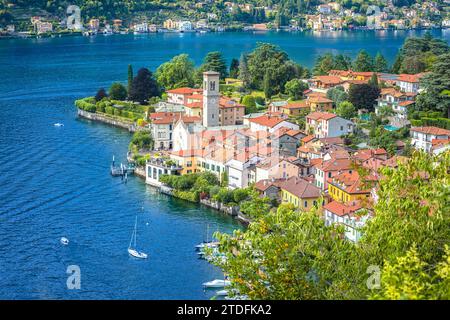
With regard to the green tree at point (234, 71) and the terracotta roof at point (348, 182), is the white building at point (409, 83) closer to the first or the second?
the green tree at point (234, 71)

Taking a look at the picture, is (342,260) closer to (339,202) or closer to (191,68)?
(339,202)

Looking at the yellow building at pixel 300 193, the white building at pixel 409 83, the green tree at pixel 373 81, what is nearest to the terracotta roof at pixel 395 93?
the green tree at pixel 373 81

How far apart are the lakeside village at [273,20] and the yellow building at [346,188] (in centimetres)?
4987

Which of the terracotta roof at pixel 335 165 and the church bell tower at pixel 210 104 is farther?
the church bell tower at pixel 210 104

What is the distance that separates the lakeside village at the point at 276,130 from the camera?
14.8 meters

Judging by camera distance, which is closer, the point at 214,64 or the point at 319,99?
the point at 319,99

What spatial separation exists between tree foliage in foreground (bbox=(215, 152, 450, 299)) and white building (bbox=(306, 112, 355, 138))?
42.3 ft

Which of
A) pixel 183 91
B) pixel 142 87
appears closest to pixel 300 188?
pixel 183 91

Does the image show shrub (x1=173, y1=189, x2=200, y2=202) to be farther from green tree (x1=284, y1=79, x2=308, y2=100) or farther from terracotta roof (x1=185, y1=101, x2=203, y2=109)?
green tree (x1=284, y1=79, x2=308, y2=100)

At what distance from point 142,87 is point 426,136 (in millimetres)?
10898

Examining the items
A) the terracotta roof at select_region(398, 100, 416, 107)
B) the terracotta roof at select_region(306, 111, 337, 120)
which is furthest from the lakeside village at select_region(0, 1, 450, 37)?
the terracotta roof at select_region(306, 111, 337, 120)

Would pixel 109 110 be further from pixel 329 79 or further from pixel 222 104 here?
pixel 329 79

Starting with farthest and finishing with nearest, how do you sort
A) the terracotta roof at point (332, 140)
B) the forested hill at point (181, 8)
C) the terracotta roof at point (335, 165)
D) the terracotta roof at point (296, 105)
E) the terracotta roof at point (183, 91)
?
1. the forested hill at point (181, 8)
2. the terracotta roof at point (183, 91)
3. the terracotta roof at point (296, 105)
4. the terracotta roof at point (332, 140)
5. the terracotta roof at point (335, 165)

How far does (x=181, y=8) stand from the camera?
72750mm
